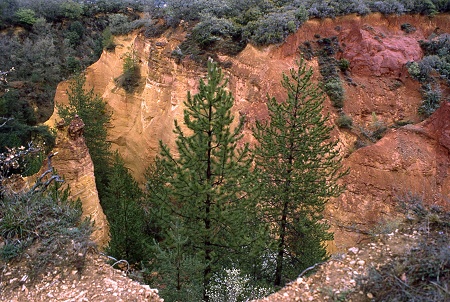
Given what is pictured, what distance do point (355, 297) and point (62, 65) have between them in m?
33.2

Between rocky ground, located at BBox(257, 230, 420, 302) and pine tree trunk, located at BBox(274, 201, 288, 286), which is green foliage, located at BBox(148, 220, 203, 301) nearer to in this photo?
rocky ground, located at BBox(257, 230, 420, 302)

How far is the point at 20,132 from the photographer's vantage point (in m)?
21.3

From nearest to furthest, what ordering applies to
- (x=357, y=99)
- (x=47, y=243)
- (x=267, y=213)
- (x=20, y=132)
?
(x=47, y=243), (x=267, y=213), (x=357, y=99), (x=20, y=132)

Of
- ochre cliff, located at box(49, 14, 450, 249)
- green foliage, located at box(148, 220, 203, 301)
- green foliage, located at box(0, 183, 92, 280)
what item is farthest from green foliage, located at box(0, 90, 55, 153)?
green foliage, located at box(148, 220, 203, 301)

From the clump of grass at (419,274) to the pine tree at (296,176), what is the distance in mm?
4131

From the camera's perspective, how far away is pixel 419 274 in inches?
181

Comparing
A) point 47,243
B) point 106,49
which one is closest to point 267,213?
point 47,243

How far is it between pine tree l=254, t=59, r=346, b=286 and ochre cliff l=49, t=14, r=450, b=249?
2.18 m

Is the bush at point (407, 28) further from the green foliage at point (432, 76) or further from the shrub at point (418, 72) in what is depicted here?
the shrub at point (418, 72)

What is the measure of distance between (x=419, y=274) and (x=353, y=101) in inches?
421

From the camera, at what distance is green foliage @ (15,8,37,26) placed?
3400 cm

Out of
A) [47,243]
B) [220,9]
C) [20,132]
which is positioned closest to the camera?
[47,243]

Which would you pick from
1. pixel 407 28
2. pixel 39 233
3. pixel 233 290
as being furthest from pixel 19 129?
pixel 407 28

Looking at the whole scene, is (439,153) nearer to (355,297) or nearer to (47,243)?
(355,297)
